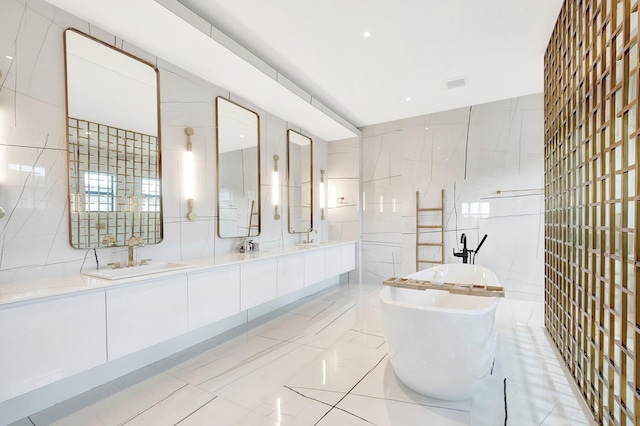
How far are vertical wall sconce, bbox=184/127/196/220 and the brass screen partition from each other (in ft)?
10.2

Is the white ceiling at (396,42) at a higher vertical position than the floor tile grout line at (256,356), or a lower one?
higher

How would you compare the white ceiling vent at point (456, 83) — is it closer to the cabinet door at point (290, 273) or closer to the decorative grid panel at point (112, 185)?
the cabinet door at point (290, 273)

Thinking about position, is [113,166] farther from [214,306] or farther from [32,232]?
[214,306]

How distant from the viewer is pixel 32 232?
201cm

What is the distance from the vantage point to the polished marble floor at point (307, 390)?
1854 mm

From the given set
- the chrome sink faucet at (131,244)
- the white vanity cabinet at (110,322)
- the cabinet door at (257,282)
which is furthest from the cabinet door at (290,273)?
the chrome sink faucet at (131,244)

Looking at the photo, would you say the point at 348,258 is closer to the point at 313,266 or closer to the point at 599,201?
the point at 313,266

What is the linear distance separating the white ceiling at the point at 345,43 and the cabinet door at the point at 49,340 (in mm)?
2001

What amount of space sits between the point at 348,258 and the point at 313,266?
121 centimetres

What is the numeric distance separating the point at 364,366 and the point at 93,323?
76.5 inches

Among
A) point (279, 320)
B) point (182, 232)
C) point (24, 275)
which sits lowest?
point (279, 320)

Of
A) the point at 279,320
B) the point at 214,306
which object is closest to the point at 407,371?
the point at 214,306

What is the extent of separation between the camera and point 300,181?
4922 mm

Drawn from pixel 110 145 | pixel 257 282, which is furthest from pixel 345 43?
pixel 257 282
